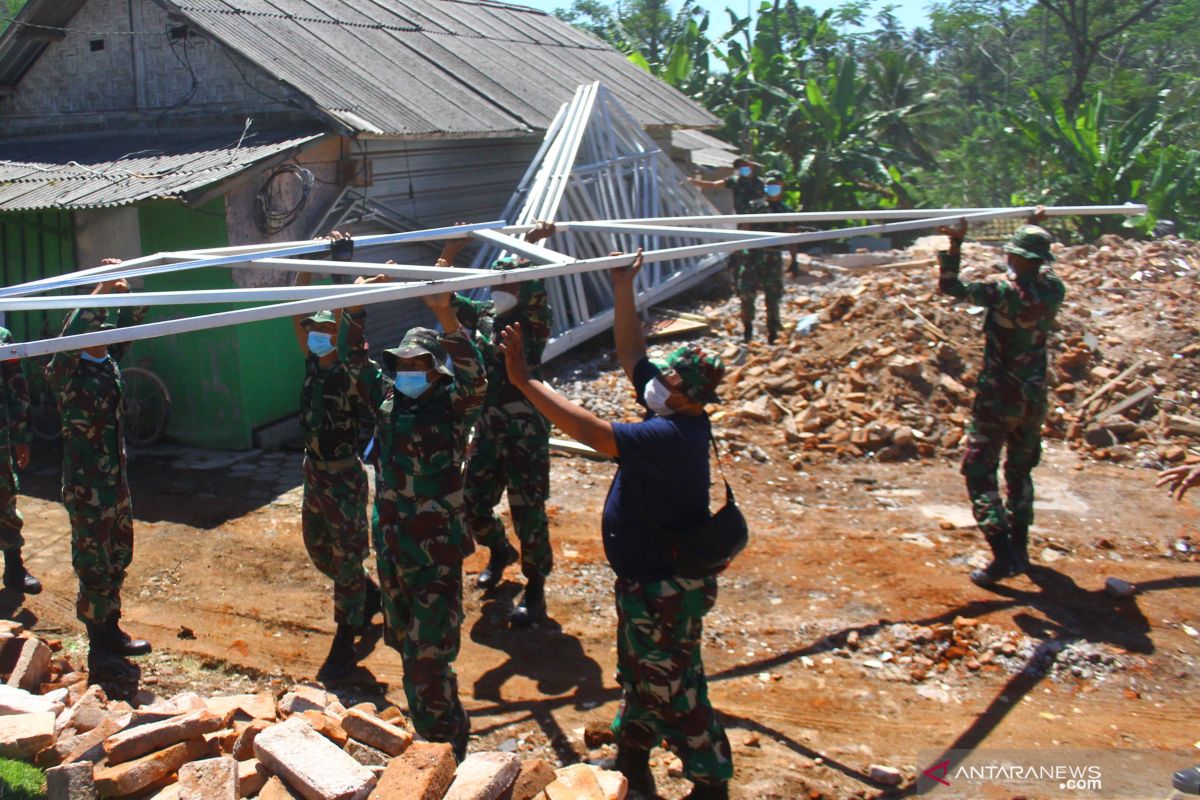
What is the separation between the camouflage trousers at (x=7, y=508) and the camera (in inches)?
248

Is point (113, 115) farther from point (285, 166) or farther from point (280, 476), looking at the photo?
point (280, 476)

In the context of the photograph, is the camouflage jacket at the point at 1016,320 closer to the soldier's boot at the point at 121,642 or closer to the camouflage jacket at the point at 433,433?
the camouflage jacket at the point at 433,433

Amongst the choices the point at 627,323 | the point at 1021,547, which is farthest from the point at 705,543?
the point at 1021,547

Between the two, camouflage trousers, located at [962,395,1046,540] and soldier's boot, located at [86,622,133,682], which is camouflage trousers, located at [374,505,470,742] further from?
camouflage trousers, located at [962,395,1046,540]

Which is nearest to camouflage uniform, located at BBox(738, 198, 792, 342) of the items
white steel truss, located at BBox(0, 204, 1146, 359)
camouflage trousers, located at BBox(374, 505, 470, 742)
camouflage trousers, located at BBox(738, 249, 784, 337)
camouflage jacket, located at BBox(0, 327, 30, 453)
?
camouflage trousers, located at BBox(738, 249, 784, 337)

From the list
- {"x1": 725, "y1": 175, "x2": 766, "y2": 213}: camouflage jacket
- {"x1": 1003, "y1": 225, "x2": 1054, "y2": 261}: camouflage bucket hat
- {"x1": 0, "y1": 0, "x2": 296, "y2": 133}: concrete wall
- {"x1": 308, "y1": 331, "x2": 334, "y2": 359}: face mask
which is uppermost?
{"x1": 0, "y1": 0, "x2": 296, "y2": 133}: concrete wall

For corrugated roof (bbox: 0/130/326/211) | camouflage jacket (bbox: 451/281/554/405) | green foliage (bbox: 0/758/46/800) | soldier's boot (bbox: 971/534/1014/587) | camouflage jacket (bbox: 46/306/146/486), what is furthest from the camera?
corrugated roof (bbox: 0/130/326/211)

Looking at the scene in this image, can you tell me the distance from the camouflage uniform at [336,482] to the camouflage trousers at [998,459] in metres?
3.58

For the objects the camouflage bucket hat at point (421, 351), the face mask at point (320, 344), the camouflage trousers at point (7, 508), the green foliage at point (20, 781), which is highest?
the camouflage bucket hat at point (421, 351)

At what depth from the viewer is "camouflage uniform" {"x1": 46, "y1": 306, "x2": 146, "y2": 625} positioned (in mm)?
5148

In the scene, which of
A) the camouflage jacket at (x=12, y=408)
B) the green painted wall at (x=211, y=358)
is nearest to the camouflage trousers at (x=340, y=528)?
A: the camouflage jacket at (x=12, y=408)

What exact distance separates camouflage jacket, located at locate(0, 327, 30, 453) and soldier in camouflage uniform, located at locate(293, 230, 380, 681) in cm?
220

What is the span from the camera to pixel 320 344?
16.8ft

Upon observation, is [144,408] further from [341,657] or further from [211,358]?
[341,657]
